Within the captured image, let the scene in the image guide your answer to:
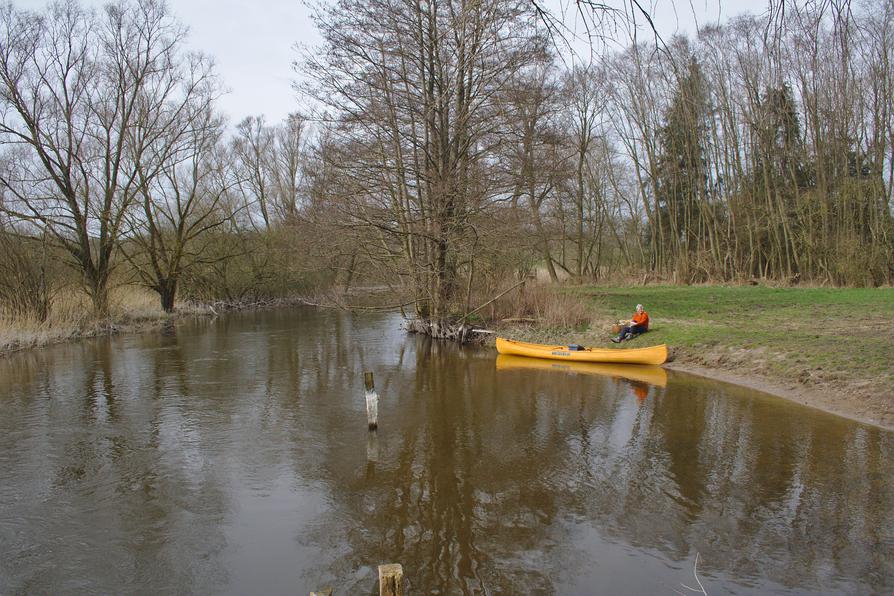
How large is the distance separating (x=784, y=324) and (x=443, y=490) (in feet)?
36.5

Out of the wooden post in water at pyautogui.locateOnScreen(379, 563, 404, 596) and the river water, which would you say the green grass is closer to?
the river water

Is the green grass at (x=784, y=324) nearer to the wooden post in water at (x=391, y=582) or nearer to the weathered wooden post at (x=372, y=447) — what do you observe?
the weathered wooden post at (x=372, y=447)

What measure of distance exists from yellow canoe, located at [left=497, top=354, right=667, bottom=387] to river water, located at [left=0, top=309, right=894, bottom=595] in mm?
374

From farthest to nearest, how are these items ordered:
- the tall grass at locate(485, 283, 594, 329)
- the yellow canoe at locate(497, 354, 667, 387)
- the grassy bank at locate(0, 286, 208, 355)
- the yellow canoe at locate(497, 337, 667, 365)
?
the tall grass at locate(485, 283, 594, 329) → the grassy bank at locate(0, 286, 208, 355) → the yellow canoe at locate(497, 337, 667, 365) → the yellow canoe at locate(497, 354, 667, 387)

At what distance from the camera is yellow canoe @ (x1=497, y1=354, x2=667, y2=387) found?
1224cm

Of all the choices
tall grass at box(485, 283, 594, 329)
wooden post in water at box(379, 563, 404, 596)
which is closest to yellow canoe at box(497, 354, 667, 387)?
tall grass at box(485, 283, 594, 329)

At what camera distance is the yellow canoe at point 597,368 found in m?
12.2

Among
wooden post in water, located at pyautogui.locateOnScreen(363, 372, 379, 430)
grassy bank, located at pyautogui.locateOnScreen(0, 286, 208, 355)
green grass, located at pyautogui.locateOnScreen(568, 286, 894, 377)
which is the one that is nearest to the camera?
wooden post in water, located at pyautogui.locateOnScreen(363, 372, 379, 430)

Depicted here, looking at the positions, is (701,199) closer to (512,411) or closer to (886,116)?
(886,116)

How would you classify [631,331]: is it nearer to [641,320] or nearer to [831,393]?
[641,320]

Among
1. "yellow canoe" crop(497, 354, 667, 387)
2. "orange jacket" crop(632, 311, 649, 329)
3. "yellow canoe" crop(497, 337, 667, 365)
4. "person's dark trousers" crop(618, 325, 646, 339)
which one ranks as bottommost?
"yellow canoe" crop(497, 354, 667, 387)

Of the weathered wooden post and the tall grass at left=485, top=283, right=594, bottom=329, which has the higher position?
the tall grass at left=485, top=283, right=594, bottom=329

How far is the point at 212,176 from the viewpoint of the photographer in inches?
1133

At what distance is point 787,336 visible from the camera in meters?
12.3
